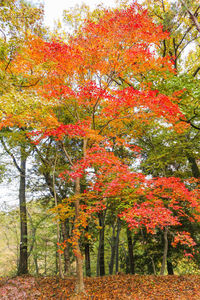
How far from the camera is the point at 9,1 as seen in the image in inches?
187

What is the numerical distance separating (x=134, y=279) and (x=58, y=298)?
131 inches

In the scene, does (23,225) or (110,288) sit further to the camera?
(23,225)

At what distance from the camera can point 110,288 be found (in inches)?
275

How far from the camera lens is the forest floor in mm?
6133

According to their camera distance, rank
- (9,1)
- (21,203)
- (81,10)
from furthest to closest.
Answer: (21,203), (81,10), (9,1)

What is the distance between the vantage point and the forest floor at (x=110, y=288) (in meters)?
6.13

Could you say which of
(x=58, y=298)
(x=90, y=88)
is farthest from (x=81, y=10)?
(x=58, y=298)

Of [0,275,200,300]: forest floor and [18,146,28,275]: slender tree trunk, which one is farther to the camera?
[18,146,28,275]: slender tree trunk

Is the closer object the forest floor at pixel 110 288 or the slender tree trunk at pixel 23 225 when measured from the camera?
the forest floor at pixel 110 288

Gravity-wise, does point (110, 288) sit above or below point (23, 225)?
below

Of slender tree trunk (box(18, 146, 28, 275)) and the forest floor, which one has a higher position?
slender tree trunk (box(18, 146, 28, 275))

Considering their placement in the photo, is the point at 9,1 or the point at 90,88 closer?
the point at 9,1

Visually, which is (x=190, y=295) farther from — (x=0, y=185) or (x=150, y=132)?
(x=0, y=185)

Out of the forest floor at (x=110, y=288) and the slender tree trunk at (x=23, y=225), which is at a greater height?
the slender tree trunk at (x=23, y=225)
